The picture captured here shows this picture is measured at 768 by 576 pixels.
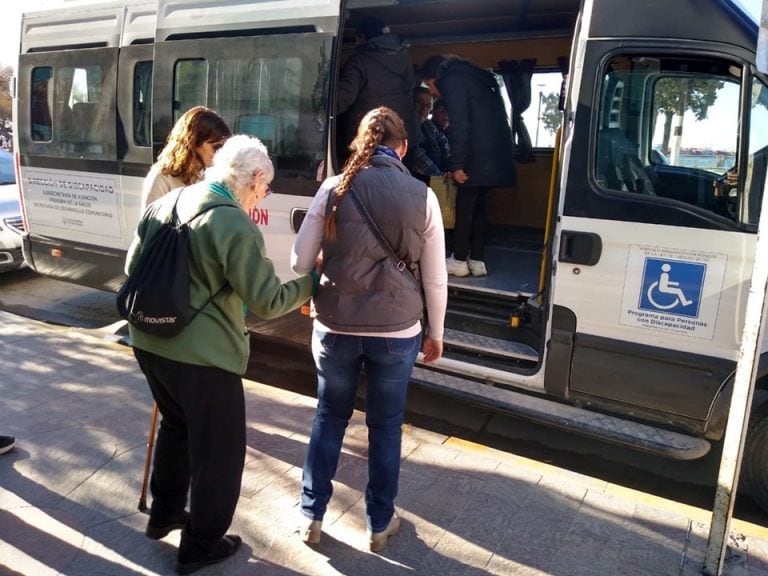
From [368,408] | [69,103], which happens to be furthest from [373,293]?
[69,103]

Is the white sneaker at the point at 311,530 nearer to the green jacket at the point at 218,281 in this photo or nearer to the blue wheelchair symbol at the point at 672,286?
the green jacket at the point at 218,281

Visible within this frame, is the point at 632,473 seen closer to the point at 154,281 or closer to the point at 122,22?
the point at 154,281

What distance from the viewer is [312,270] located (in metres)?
2.59

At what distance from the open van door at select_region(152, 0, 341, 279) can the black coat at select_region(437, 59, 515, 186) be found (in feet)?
3.48

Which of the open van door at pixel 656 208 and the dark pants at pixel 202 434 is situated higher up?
the open van door at pixel 656 208

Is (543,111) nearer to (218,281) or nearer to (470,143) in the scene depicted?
(470,143)

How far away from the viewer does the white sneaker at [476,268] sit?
193 inches

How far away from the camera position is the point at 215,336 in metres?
2.28

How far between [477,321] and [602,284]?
1.06 metres

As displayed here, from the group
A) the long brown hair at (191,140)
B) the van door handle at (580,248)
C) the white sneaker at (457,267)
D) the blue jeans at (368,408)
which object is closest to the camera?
the blue jeans at (368,408)

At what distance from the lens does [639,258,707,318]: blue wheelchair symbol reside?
3207 millimetres

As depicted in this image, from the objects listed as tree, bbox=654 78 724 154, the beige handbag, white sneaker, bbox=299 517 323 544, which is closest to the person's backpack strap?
white sneaker, bbox=299 517 323 544

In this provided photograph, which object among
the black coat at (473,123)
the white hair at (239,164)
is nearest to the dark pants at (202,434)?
the white hair at (239,164)

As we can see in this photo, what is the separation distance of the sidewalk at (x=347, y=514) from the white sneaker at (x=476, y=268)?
59.9 inches
